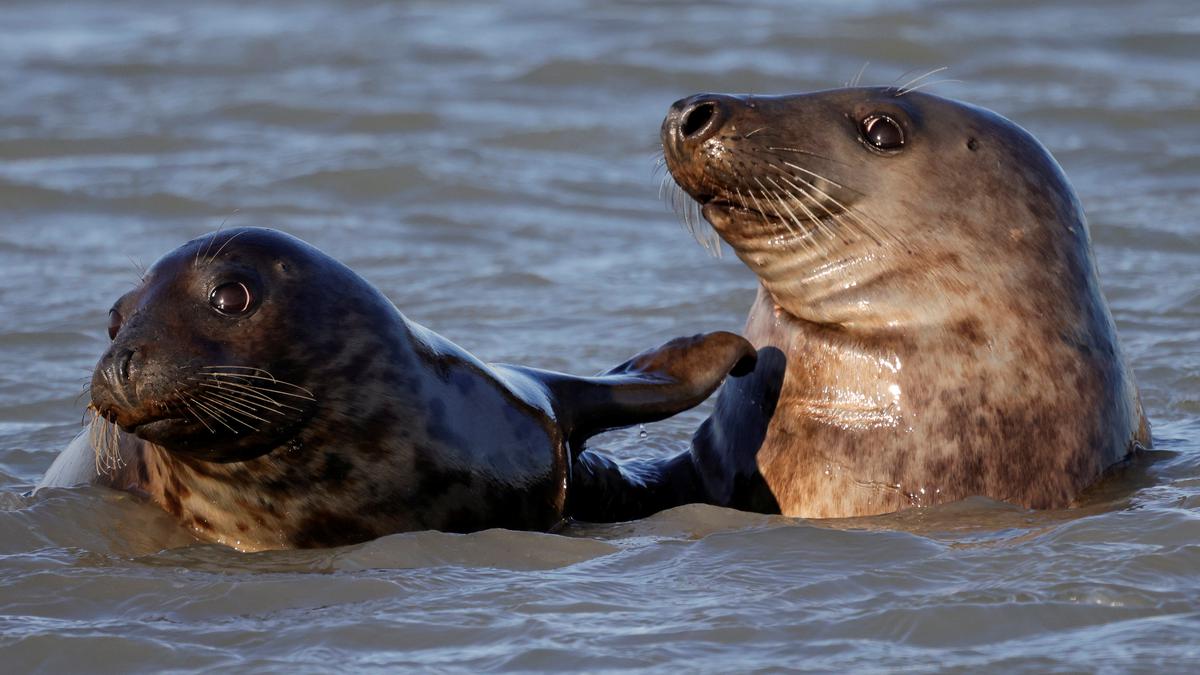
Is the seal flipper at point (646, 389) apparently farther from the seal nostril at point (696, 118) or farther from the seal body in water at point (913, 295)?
the seal nostril at point (696, 118)

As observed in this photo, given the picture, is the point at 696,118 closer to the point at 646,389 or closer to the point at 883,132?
the point at 883,132

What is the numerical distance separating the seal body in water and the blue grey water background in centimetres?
21

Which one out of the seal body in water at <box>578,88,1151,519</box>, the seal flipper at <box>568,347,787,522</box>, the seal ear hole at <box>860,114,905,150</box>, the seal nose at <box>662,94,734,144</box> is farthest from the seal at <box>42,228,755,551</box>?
the seal ear hole at <box>860,114,905,150</box>

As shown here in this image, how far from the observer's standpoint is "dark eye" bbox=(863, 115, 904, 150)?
6711 millimetres

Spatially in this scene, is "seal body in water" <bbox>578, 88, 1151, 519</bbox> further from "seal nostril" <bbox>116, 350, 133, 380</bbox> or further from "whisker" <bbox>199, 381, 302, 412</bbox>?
"seal nostril" <bbox>116, 350, 133, 380</bbox>

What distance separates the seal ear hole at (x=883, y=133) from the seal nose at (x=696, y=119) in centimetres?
47

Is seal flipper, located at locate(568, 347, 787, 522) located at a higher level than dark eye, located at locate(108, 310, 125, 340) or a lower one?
lower

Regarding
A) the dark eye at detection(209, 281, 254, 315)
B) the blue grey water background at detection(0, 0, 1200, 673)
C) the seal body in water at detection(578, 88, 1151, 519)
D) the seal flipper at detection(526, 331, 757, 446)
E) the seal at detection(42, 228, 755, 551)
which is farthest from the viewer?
the seal flipper at detection(526, 331, 757, 446)

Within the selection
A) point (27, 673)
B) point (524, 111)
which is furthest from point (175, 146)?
point (27, 673)

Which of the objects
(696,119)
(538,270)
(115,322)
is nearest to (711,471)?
(696,119)

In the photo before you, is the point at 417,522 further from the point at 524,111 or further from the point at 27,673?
the point at 524,111

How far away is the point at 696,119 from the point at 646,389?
3.19 ft

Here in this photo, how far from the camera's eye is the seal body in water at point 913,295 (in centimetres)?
655

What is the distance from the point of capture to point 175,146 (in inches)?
619
